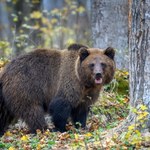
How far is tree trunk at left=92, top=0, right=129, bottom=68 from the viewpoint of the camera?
15250 millimetres

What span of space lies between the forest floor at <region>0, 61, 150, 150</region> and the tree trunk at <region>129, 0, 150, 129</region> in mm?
285

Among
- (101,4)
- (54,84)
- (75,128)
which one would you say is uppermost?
(101,4)

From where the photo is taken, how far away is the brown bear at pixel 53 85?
1160 centimetres

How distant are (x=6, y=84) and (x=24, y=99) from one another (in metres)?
0.40

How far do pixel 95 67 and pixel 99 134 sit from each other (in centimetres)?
203

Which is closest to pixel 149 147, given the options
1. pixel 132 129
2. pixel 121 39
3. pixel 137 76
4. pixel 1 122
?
pixel 132 129

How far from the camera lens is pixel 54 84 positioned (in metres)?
11.9

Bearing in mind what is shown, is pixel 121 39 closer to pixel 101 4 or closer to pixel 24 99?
pixel 101 4

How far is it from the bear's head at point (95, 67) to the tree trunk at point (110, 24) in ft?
11.5

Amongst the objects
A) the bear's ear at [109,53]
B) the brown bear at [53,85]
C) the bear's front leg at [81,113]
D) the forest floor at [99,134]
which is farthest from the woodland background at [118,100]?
the bear's ear at [109,53]

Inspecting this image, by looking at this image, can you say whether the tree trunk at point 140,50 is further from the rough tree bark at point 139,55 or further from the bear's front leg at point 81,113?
the bear's front leg at point 81,113

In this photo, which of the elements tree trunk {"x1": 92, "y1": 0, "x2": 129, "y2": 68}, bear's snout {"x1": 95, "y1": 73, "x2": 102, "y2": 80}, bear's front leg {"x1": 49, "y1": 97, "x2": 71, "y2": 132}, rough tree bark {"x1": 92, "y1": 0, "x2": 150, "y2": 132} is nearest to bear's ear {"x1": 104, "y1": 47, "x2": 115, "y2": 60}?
bear's snout {"x1": 95, "y1": 73, "x2": 102, "y2": 80}

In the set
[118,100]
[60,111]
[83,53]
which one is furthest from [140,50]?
[118,100]

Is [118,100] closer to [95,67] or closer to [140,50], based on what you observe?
[95,67]
